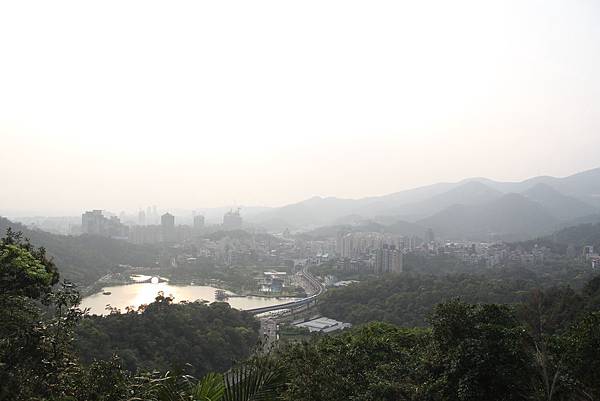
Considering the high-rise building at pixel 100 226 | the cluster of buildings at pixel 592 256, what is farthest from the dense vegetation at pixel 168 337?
the high-rise building at pixel 100 226

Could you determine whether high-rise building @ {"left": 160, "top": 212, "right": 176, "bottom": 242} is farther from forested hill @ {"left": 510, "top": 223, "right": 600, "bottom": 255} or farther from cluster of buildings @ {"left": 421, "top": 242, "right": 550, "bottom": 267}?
forested hill @ {"left": 510, "top": 223, "right": 600, "bottom": 255}

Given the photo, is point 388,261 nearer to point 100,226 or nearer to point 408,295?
point 408,295

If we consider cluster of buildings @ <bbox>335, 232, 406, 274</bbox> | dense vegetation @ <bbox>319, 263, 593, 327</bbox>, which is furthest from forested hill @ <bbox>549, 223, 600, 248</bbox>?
dense vegetation @ <bbox>319, 263, 593, 327</bbox>

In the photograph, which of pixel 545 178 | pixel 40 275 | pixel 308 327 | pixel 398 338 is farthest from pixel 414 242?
pixel 545 178

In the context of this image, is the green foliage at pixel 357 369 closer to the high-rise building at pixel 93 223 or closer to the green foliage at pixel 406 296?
the green foliage at pixel 406 296

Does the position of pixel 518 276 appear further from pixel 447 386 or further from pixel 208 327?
pixel 447 386

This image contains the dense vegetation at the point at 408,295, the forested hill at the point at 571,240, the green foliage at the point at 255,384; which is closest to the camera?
the green foliage at the point at 255,384

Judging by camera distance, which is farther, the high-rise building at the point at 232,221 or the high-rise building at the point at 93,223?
the high-rise building at the point at 232,221

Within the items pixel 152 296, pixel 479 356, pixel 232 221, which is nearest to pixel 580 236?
pixel 152 296
